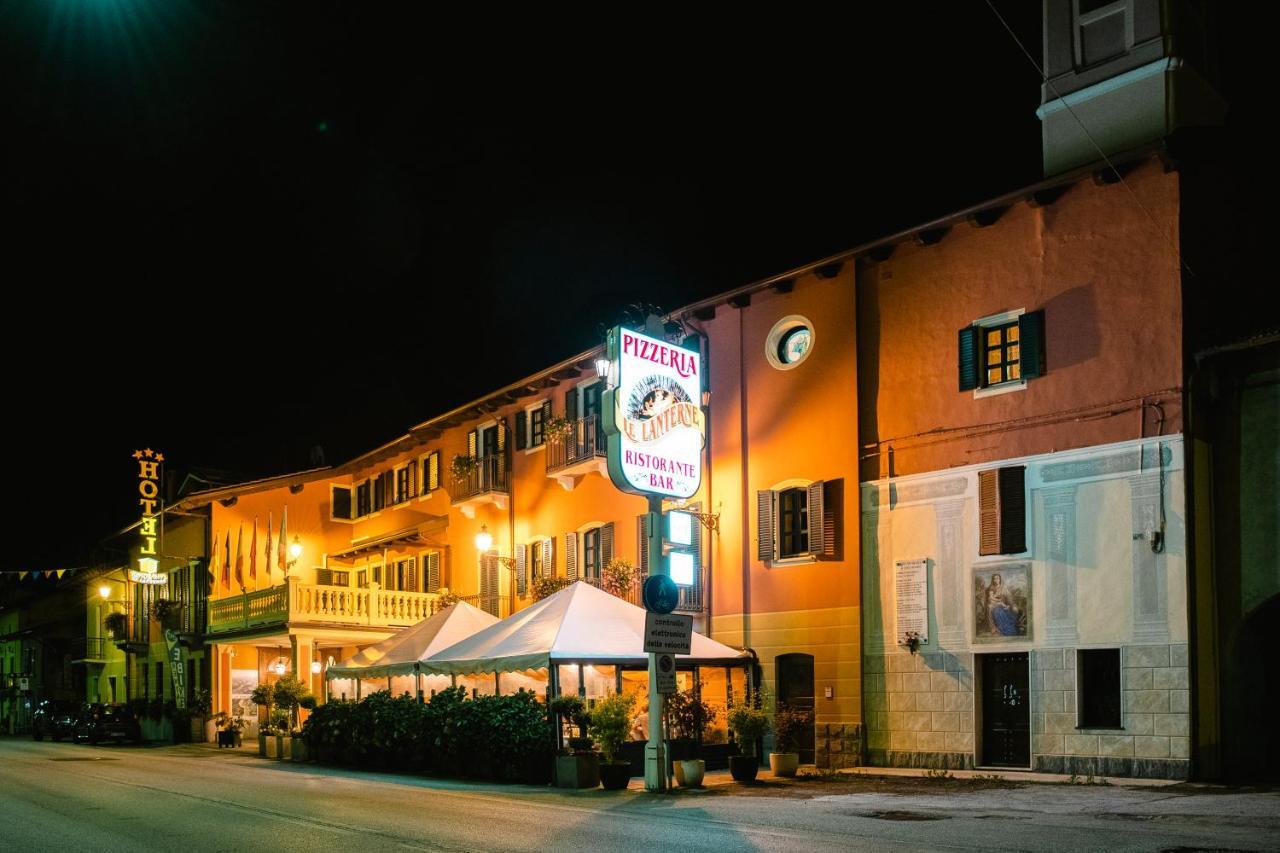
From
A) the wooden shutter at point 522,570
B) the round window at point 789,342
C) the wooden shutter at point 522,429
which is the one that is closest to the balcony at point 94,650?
the wooden shutter at point 522,570

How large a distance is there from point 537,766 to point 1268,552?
38.1 ft

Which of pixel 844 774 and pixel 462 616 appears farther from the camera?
pixel 462 616

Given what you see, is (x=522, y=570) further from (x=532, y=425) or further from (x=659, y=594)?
(x=659, y=594)

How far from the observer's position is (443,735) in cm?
2242

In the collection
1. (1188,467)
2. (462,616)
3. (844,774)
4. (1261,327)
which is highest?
(1261,327)

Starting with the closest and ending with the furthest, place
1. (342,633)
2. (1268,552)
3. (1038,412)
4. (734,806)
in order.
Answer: (734,806) → (1268,552) → (1038,412) → (342,633)

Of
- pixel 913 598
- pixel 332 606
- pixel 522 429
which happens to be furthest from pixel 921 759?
pixel 332 606

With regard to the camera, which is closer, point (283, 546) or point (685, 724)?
point (685, 724)

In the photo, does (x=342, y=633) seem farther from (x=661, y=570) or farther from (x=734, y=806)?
(x=734, y=806)

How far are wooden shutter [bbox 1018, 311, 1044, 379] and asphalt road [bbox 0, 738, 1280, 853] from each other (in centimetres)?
657

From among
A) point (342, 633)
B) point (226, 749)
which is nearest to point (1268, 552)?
point (342, 633)

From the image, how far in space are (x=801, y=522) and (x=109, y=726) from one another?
26551 mm

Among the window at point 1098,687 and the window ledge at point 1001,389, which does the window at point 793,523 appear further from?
the window at point 1098,687

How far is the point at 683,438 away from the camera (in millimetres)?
20703
